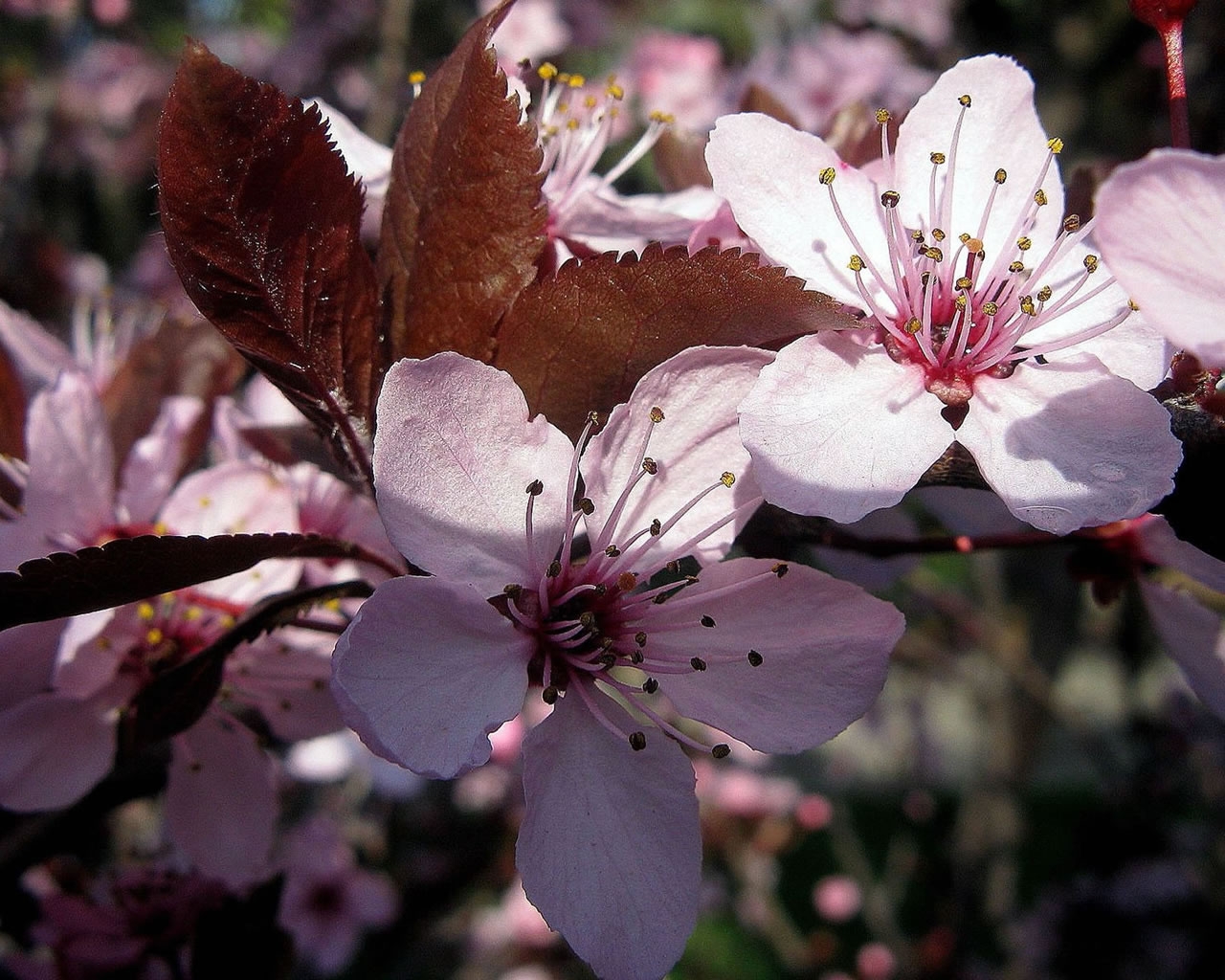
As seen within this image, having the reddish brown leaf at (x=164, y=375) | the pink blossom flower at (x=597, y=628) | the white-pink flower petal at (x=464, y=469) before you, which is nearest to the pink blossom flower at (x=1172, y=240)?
the pink blossom flower at (x=597, y=628)

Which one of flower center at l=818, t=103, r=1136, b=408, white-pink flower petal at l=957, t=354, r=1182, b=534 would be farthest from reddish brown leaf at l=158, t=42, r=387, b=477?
white-pink flower petal at l=957, t=354, r=1182, b=534

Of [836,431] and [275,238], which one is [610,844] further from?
[275,238]

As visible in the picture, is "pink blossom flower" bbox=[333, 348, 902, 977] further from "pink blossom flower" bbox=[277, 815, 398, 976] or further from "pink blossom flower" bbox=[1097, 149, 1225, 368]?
"pink blossom flower" bbox=[277, 815, 398, 976]

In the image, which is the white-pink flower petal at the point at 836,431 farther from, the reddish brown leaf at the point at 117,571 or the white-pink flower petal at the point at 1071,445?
the reddish brown leaf at the point at 117,571

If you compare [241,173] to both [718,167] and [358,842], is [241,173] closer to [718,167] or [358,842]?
[718,167]

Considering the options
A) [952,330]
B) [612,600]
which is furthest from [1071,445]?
[612,600]
